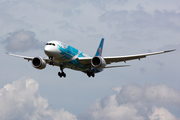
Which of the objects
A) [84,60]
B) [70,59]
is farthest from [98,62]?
[70,59]

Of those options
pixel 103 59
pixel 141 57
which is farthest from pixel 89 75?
pixel 141 57

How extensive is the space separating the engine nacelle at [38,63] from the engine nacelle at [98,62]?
7619 mm

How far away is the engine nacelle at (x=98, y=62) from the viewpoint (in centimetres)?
4469

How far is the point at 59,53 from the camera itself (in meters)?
42.3

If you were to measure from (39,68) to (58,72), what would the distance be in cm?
557

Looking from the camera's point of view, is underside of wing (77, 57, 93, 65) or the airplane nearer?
the airplane

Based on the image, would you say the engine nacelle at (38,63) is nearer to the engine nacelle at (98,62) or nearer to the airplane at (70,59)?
the airplane at (70,59)

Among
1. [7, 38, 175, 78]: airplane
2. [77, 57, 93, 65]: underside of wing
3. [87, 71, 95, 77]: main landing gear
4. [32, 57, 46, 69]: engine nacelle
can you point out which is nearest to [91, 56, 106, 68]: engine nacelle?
[7, 38, 175, 78]: airplane

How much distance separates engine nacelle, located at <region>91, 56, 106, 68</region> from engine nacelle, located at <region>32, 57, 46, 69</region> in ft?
25.0

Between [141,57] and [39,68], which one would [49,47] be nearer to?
[39,68]

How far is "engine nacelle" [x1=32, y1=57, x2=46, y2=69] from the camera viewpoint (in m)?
45.9

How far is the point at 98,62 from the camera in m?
45.4

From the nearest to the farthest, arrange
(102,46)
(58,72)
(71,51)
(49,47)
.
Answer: (49,47) → (71,51) → (58,72) → (102,46)

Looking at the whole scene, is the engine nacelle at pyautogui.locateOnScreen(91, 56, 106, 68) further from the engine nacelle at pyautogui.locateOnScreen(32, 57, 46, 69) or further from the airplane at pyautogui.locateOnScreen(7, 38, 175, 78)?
the engine nacelle at pyautogui.locateOnScreen(32, 57, 46, 69)
